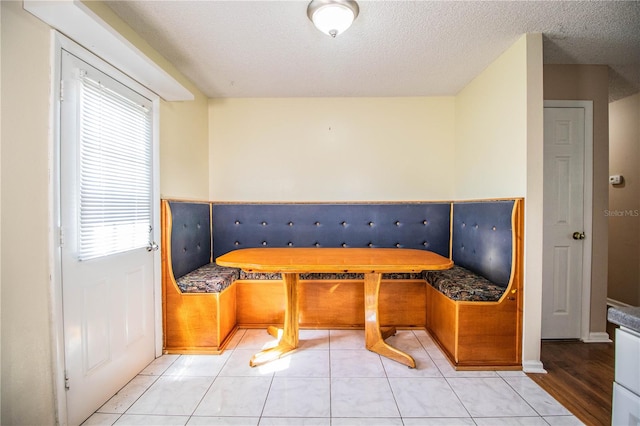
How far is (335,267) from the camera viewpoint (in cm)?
186

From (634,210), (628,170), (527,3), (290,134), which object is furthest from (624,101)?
(290,134)

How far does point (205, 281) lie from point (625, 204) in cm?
483

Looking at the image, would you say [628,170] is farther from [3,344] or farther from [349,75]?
[3,344]

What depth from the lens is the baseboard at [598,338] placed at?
2.49m

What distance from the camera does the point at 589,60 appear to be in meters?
2.40

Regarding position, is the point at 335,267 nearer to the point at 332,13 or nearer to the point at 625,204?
the point at 332,13

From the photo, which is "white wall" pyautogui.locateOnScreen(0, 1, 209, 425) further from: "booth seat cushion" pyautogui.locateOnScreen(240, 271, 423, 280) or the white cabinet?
the white cabinet

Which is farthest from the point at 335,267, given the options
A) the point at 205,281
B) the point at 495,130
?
the point at 495,130

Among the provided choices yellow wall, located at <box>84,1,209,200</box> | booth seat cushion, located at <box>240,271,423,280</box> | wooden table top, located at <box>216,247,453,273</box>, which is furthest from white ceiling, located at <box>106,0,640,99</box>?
booth seat cushion, located at <box>240,271,423,280</box>

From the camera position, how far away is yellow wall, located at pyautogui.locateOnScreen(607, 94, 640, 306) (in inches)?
124

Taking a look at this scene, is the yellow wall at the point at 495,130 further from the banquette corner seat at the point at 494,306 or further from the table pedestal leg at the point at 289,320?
the table pedestal leg at the point at 289,320

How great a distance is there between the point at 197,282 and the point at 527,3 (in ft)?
10.0

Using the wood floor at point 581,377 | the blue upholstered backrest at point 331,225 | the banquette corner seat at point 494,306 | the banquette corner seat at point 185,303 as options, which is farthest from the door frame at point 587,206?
the banquette corner seat at point 185,303

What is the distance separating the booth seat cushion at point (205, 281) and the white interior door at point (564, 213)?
9.61 ft
